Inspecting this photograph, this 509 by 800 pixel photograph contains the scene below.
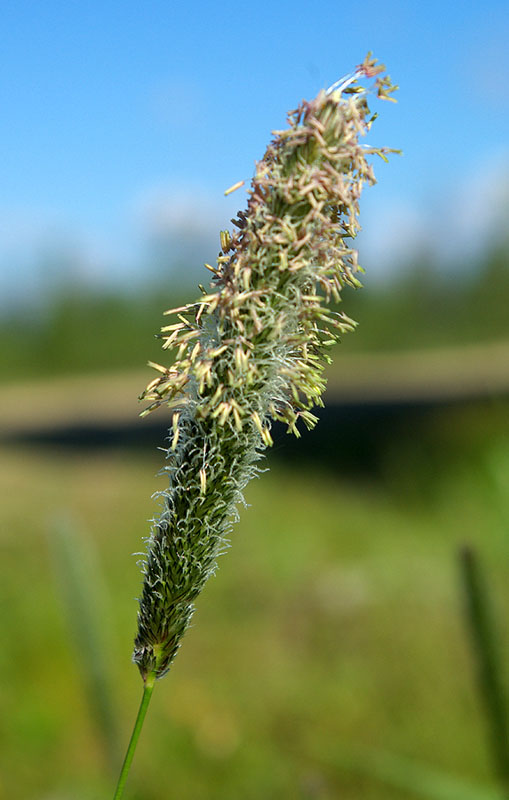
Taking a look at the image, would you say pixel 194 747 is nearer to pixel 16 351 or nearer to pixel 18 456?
pixel 18 456

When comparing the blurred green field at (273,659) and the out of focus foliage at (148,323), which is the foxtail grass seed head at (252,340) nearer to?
the blurred green field at (273,659)

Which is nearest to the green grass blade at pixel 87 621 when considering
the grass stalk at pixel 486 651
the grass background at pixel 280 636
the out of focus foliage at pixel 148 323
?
the grass background at pixel 280 636

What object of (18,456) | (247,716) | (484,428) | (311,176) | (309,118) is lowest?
(247,716)

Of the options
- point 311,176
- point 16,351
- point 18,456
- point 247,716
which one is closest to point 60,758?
point 247,716

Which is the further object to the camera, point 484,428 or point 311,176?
point 484,428

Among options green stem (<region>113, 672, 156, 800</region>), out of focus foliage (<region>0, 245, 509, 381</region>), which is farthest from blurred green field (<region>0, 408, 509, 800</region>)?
out of focus foliage (<region>0, 245, 509, 381</region>)

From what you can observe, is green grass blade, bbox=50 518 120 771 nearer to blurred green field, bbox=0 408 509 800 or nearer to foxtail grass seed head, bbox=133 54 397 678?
blurred green field, bbox=0 408 509 800

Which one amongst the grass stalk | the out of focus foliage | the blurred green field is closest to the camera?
the grass stalk
